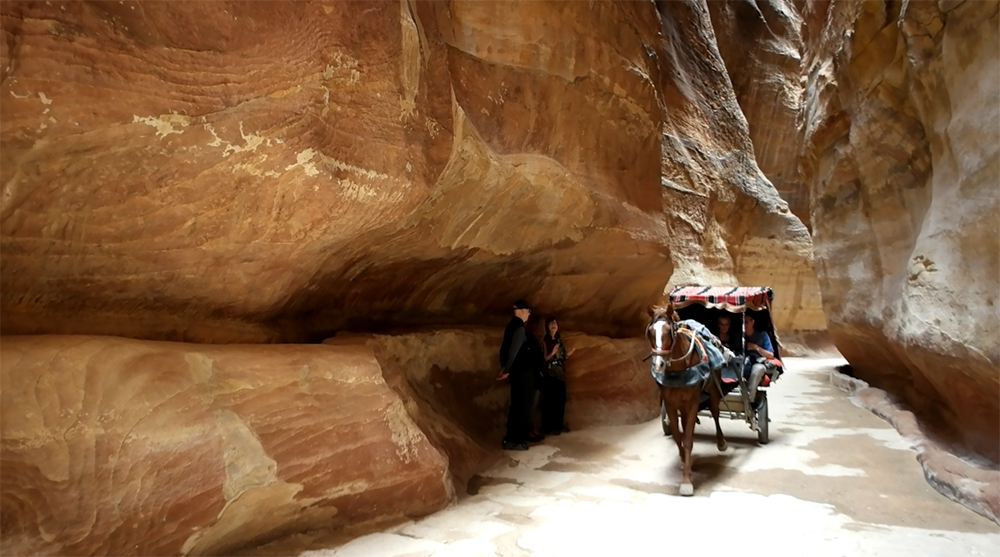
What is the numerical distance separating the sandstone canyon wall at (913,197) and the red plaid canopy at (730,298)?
137 centimetres

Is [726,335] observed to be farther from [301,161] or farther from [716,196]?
[716,196]

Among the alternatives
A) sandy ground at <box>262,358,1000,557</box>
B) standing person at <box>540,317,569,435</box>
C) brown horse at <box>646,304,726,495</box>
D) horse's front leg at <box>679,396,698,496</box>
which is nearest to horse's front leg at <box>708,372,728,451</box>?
sandy ground at <box>262,358,1000,557</box>

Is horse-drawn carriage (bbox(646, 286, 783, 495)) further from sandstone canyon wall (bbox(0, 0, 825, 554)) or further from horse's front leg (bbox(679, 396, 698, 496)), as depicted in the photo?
sandstone canyon wall (bbox(0, 0, 825, 554))

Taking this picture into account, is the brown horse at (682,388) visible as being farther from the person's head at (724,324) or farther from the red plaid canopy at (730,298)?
the person's head at (724,324)

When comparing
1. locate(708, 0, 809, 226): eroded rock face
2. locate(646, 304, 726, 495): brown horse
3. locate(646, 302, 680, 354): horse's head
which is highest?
locate(708, 0, 809, 226): eroded rock face

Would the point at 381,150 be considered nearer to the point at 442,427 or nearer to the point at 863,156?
the point at 442,427

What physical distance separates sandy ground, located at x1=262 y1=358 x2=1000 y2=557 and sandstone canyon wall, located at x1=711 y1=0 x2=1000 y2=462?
98 centimetres

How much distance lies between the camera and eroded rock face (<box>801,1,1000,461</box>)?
4.55 m

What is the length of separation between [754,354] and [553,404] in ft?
7.98

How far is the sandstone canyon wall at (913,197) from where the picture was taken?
179 inches

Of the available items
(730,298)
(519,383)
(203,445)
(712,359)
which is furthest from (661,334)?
(203,445)

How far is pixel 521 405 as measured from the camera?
6.43 meters

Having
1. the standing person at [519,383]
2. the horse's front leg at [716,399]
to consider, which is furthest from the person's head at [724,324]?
the standing person at [519,383]

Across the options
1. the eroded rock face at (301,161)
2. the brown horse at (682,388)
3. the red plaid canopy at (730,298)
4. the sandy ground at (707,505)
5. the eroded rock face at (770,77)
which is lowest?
the sandy ground at (707,505)
